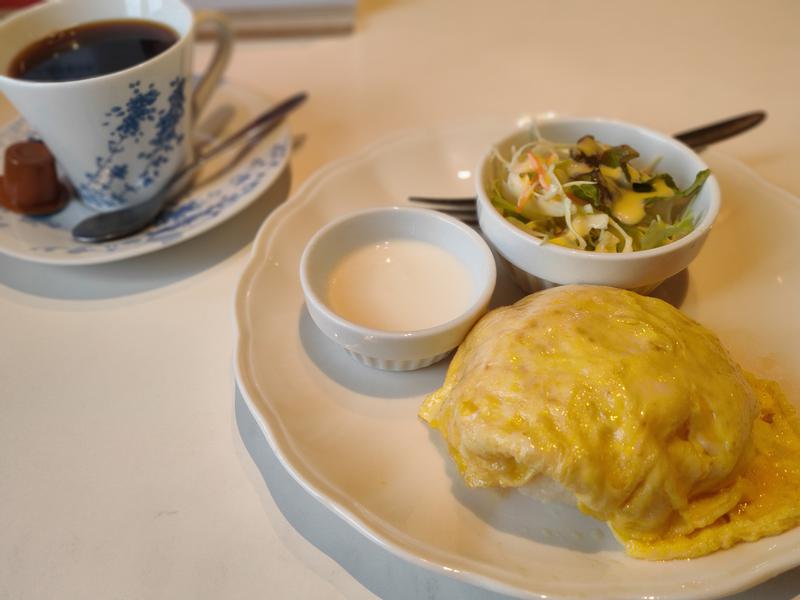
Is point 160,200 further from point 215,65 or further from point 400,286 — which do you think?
point 400,286

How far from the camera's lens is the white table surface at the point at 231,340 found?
4.40 ft

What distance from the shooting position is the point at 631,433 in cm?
122

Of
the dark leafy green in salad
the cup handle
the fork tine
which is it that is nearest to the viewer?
the dark leafy green in salad

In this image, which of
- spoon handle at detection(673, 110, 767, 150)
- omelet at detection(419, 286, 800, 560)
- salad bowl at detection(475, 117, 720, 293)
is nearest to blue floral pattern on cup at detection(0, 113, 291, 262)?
salad bowl at detection(475, 117, 720, 293)

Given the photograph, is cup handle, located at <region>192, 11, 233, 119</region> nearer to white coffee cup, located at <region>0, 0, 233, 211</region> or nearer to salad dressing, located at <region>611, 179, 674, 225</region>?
white coffee cup, located at <region>0, 0, 233, 211</region>

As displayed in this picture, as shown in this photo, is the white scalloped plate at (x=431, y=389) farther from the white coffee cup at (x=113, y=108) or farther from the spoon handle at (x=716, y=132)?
the white coffee cup at (x=113, y=108)

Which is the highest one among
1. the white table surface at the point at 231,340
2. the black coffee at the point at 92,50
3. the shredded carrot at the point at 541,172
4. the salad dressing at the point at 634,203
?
the black coffee at the point at 92,50

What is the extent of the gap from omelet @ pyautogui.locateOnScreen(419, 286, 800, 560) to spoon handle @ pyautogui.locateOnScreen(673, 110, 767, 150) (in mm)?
1110

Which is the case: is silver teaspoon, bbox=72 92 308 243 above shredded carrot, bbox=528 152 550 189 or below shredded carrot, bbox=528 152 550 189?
below

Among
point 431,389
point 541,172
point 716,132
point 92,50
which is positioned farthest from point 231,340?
point 716,132

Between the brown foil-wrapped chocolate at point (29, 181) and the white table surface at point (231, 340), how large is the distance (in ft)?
0.64

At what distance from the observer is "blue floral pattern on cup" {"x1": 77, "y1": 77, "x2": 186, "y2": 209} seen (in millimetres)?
1916

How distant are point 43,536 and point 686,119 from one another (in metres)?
2.72

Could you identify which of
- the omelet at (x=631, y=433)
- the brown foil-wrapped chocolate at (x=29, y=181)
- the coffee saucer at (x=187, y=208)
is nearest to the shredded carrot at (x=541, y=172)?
the omelet at (x=631, y=433)
